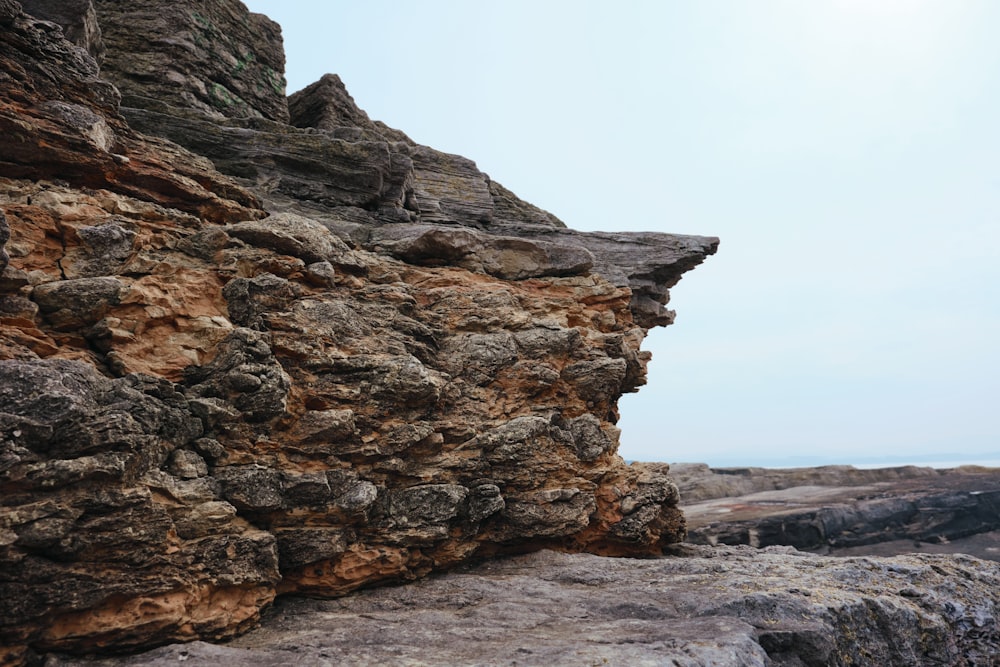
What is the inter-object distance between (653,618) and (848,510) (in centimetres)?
4365

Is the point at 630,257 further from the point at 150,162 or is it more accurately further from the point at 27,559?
the point at 27,559

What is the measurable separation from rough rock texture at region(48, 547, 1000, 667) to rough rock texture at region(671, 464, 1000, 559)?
29.7 meters

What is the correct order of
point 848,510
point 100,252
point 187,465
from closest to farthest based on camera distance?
point 187,465 < point 100,252 < point 848,510

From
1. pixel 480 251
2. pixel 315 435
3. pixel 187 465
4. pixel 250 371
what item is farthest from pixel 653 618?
pixel 480 251

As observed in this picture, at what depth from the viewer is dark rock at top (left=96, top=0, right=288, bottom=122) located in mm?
23391

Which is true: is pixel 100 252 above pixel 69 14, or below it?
below

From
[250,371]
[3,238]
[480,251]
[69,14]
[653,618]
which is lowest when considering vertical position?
[653,618]

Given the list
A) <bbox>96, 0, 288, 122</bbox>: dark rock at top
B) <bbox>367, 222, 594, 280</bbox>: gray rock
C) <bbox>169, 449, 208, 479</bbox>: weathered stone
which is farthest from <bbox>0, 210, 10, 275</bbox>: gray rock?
<bbox>96, 0, 288, 122</bbox>: dark rock at top

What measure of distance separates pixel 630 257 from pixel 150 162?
697 inches

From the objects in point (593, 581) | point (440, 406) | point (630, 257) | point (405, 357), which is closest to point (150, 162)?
point (405, 357)

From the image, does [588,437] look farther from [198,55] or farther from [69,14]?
[198,55]

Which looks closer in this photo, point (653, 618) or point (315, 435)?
point (653, 618)

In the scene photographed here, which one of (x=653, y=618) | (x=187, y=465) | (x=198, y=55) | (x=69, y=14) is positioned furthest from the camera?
(x=198, y=55)

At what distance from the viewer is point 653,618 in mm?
Result: 11750
